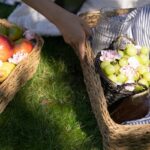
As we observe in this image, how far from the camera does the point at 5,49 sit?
6.68ft

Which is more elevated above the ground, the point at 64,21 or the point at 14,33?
the point at 64,21

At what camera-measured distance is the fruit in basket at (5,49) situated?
2023mm

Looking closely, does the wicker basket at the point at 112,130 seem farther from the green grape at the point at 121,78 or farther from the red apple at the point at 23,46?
the red apple at the point at 23,46

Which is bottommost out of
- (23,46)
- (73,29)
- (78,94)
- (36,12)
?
(78,94)

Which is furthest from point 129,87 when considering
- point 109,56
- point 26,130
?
point 26,130

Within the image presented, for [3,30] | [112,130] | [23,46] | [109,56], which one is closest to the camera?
[112,130]

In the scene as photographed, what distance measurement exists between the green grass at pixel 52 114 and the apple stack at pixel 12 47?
0.19 meters

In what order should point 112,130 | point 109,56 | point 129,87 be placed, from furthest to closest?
point 109,56, point 129,87, point 112,130

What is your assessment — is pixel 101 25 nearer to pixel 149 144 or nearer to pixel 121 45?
pixel 121 45

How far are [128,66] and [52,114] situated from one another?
474 mm

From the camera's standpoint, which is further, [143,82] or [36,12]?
[36,12]

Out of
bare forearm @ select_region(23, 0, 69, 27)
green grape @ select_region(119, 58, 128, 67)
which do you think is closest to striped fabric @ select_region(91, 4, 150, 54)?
green grape @ select_region(119, 58, 128, 67)

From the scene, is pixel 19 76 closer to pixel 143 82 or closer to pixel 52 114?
pixel 52 114

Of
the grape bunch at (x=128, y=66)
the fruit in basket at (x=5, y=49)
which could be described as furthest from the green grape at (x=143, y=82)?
the fruit in basket at (x=5, y=49)
